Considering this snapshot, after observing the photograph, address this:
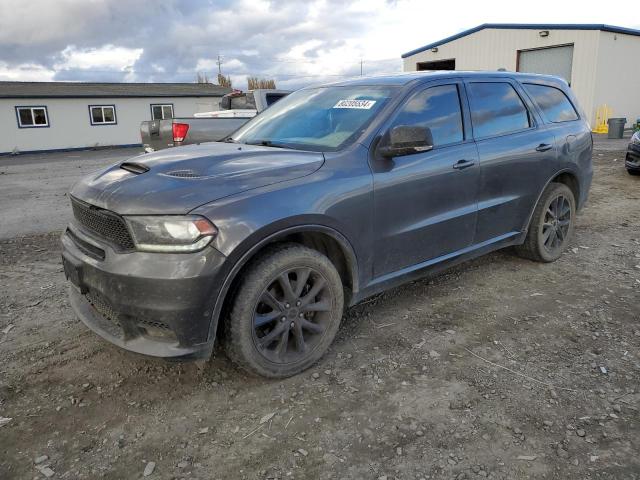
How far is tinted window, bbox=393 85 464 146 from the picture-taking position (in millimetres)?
3715

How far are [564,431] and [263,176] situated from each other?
2128 mm

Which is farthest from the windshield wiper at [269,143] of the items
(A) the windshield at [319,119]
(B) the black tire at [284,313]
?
(B) the black tire at [284,313]

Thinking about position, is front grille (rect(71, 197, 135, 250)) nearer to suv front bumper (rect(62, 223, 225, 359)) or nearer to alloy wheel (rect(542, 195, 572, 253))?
suv front bumper (rect(62, 223, 225, 359))

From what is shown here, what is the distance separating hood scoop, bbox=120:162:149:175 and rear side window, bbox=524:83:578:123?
11.7 feet

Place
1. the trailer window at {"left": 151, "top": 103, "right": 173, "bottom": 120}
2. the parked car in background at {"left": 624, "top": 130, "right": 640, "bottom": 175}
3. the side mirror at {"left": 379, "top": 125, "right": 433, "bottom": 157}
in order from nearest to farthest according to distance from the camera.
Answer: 1. the side mirror at {"left": 379, "top": 125, "right": 433, "bottom": 157}
2. the parked car in background at {"left": 624, "top": 130, "right": 640, "bottom": 175}
3. the trailer window at {"left": 151, "top": 103, "right": 173, "bottom": 120}

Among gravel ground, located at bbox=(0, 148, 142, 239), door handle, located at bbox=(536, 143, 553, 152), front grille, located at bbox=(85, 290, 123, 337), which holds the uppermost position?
door handle, located at bbox=(536, 143, 553, 152)

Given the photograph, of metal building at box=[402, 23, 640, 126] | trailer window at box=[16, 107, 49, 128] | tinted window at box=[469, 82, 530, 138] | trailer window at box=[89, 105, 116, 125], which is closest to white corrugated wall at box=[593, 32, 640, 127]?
metal building at box=[402, 23, 640, 126]

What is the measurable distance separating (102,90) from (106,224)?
2912 centimetres

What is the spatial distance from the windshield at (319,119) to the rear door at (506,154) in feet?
3.29

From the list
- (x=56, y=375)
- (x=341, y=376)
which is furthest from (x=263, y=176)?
(x=56, y=375)

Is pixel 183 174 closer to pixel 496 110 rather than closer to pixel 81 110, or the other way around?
pixel 496 110

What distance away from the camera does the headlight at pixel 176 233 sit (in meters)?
2.66

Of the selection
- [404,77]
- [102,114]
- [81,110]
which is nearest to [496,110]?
[404,77]

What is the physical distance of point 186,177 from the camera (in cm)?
292
